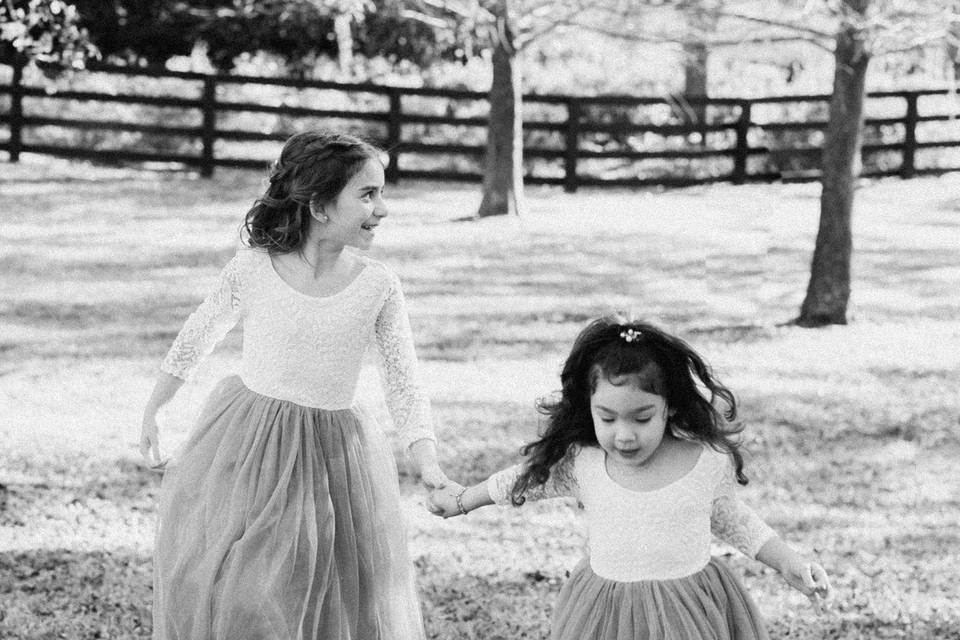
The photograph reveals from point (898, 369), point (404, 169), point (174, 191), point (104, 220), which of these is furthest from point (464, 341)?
point (404, 169)

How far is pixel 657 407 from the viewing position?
135 inches

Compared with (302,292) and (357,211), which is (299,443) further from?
(357,211)

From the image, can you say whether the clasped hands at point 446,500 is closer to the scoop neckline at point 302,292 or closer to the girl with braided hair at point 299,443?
the girl with braided hair at point 299,443

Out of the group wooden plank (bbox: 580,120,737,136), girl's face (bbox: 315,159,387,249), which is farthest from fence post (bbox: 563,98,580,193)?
girl's face (bbox: 315,159,387,249)

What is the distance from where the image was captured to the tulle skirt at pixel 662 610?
336cm

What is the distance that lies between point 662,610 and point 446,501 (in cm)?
73

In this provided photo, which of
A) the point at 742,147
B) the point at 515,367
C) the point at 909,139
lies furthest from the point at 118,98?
the point at 515,367

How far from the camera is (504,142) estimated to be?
16562 millimetres

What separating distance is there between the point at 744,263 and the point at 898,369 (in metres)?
4.51

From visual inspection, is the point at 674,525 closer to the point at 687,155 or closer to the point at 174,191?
the point at 174,191

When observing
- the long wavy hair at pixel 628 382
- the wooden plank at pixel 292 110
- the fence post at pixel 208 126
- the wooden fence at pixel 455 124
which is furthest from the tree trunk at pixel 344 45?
the long wavy hair at pixel 628 382

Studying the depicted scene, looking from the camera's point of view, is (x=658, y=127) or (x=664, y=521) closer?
(x=664, y=521)

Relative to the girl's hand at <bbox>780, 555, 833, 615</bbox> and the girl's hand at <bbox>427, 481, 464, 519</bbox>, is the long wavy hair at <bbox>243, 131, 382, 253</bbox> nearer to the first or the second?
the girl's hand at <bbox>427, 481, 464, 519</bbox>

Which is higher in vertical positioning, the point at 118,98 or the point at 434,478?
the point at 118,98
